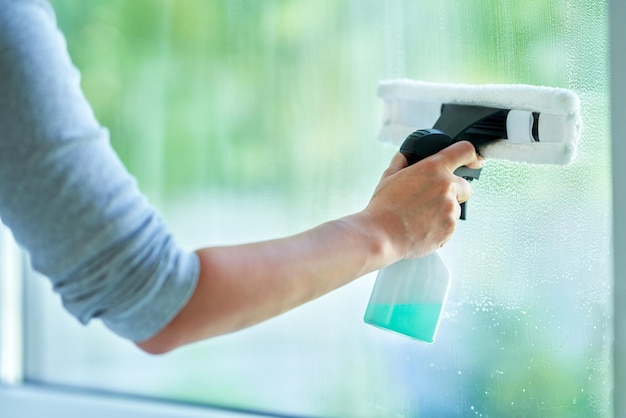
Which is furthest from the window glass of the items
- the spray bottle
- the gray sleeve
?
the gray sleeve

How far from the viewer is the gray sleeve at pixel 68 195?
535 mm

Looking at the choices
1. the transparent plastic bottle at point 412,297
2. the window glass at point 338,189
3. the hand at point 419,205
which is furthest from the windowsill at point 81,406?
the hand at point 419,205

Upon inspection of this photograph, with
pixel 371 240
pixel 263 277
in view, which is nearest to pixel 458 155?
pixel 371 240

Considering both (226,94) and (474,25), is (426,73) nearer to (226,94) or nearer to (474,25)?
(474,25)

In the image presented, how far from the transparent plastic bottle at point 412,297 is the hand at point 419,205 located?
66 millimetres

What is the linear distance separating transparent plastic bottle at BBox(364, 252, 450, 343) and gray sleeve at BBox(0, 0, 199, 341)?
0.28 meters

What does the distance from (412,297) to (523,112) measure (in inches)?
8.7

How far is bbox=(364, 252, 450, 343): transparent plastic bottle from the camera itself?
0.80 meters

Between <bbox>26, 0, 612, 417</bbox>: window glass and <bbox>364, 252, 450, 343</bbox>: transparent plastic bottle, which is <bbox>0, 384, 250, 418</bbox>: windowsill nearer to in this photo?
<bbox>26, 0, 612, 417</bbox>: window glass

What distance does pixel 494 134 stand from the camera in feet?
2.60

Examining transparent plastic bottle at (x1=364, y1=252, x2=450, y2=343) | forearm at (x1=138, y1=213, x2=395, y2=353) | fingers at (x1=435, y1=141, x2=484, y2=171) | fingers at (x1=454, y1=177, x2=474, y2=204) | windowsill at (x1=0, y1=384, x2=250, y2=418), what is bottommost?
windowsill at (x1=0, y1=384, x2=250, y2=418)

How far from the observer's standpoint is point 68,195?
1.77ft

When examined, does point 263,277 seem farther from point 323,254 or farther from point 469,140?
point 469,140

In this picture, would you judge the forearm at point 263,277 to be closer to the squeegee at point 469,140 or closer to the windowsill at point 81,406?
the squeegee at point 469,140
